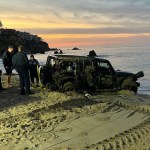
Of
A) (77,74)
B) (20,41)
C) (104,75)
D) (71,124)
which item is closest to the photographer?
(71,124)

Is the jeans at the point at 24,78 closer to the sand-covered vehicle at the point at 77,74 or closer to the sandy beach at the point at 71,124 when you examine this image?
the sandy beach at the point at 71,124

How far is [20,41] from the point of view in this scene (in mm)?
102938

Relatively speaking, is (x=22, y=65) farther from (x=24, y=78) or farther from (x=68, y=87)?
(x=68, y=87)

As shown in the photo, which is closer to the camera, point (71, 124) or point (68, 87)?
point (71, 124)

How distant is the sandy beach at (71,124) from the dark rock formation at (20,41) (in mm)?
71487

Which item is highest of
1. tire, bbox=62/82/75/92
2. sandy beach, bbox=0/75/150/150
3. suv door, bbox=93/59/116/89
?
suv door, bbox=93/59/116/89

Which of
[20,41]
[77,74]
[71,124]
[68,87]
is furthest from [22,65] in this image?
[20,41]

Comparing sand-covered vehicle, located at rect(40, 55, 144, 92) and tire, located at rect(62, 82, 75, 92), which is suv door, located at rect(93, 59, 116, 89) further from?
tire, located at rect(62, 82, 75, 92)

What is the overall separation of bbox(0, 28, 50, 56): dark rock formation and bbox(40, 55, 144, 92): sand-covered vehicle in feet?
222

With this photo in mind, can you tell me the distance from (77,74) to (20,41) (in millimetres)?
88869

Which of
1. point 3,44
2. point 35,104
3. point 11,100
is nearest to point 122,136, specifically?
point 35,104

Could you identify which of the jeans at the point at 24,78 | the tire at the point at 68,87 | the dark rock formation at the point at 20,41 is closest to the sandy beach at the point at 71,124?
the jeans at the point at 24,78

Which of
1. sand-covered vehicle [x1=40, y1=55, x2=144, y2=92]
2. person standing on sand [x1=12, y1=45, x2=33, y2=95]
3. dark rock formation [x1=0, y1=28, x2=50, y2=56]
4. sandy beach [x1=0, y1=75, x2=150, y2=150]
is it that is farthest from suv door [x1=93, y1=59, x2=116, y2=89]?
dark rock formation [x1=0, y1=28, x2=50, y2=56]

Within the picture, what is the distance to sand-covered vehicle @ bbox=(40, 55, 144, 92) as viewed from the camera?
15594 mm
